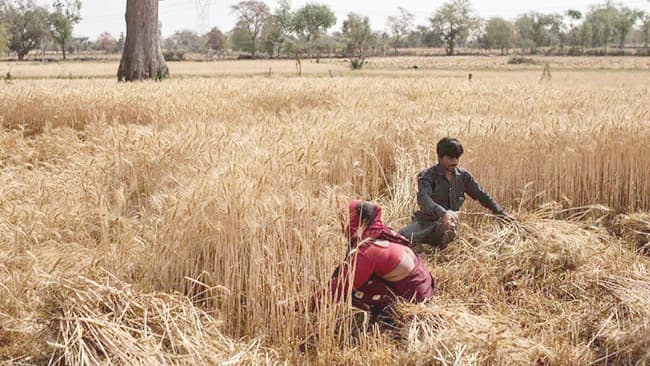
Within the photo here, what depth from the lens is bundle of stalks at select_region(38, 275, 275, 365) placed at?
2.79m

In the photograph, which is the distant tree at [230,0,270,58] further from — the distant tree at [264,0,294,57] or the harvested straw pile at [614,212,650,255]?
the harvested straw pile at [614,212,650,255]

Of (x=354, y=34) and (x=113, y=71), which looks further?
(x=354, y=34)

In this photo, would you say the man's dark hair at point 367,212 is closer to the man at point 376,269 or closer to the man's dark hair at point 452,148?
the man at point 376,269

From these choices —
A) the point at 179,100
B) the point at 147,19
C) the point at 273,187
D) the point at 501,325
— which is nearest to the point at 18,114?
the point at 179,100

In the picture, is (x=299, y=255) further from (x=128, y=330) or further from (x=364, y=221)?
(x=128, y=330)

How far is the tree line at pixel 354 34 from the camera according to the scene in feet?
262

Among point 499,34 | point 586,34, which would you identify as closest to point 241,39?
point 499,34

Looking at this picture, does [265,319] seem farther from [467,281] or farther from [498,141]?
[498,141]

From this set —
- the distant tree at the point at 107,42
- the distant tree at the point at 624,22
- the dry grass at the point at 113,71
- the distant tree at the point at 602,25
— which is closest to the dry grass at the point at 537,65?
the dry grass at the point at 113,71

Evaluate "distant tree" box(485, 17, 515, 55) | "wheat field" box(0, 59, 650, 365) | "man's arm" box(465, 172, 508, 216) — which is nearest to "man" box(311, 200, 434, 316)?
"wheat field" box(0, 59, 650, 365)

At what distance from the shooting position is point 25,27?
268 feet

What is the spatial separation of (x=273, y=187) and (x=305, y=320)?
0.85 m

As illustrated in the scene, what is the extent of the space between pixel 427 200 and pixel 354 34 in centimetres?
7328

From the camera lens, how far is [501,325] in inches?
126
